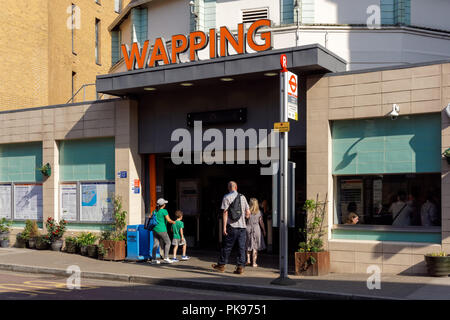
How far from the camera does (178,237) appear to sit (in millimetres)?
14531

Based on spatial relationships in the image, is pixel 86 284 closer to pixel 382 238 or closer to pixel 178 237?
pixel 178 237

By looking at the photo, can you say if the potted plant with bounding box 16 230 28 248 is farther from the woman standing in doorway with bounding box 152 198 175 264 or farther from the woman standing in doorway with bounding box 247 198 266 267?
the woman standing in doorway with bounding box 247 198 266 267

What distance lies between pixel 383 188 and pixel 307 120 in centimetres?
233

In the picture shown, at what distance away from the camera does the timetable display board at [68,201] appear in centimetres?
1702

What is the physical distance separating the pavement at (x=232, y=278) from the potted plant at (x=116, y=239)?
0.32 m

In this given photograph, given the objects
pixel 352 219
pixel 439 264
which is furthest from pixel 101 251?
pixel 439 264

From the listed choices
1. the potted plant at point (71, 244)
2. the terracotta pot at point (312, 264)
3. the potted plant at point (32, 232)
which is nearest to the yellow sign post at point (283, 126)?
the terracotta pot at point (312, 264)

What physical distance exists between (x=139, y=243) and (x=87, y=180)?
128 inches

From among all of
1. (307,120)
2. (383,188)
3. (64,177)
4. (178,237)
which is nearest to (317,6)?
(307,120)

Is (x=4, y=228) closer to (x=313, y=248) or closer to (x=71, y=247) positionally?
(x=71, y=247)

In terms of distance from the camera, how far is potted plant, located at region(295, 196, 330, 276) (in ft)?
39.0

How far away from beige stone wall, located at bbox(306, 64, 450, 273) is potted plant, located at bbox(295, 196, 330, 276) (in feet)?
0.73

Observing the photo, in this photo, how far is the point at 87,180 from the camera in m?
16.8

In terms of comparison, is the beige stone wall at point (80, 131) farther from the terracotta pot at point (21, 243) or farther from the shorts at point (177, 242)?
the shorts at point (177, 242)
